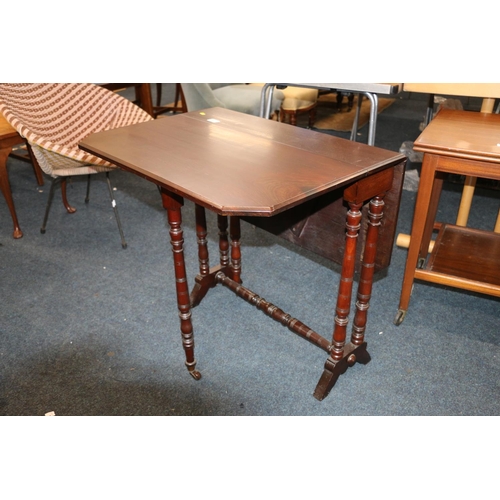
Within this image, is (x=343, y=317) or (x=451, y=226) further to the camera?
(x=451, y=226)

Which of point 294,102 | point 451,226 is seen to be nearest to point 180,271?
point 451,226

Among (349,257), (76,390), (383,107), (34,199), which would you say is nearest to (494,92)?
(349,257)

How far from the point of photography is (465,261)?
182 cm

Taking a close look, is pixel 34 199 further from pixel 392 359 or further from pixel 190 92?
pixel 392 359

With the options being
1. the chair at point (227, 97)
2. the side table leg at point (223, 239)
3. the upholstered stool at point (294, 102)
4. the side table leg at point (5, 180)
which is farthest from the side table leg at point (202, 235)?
the upholstered stool at point (294, 102)

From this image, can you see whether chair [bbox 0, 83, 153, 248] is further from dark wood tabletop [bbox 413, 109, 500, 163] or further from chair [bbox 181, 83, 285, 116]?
dark wood tabletop [bbox 413, 109, 500, 163]

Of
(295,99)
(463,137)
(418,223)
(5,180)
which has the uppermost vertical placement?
(463,137)

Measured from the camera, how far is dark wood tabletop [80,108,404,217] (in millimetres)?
1048

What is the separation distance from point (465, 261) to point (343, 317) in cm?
70

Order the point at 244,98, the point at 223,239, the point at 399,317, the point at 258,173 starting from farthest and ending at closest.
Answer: the point at 244,98
the point at 223,239
the point at 399,317
the point at 258,173

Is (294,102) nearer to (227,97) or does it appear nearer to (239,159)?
(227,97)

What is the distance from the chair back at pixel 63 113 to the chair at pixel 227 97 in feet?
1.88

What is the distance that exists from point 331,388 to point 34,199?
226 centimetres

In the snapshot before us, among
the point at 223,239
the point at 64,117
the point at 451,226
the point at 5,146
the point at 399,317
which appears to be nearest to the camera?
the point at 399,317
